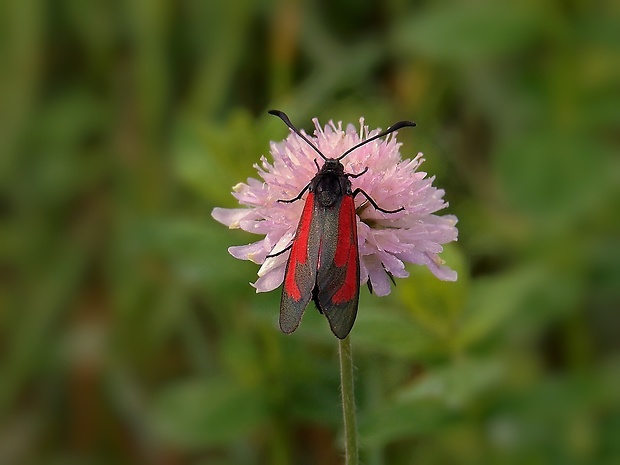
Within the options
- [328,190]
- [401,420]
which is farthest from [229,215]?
[401,420]

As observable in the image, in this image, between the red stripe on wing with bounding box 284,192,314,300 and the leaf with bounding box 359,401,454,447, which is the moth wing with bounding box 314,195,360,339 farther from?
the leaf with bounding box 359,401,454,447

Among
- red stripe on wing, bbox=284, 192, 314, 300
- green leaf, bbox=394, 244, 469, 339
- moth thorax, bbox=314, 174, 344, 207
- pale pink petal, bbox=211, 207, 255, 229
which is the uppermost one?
green leaf, bbox=394, 244, 469, 339

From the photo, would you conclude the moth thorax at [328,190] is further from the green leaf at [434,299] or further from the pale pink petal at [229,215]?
the green leaf at [434,299]

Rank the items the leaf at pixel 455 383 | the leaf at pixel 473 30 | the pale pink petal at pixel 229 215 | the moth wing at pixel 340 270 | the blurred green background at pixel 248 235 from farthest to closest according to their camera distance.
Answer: the leaf at pixel 473 30 < the blurred green background at pixel 248 235 < the leaf at pixel 455 383 < the pale pink petal at pixel 229 215 < the moth wing at pixel 340 270

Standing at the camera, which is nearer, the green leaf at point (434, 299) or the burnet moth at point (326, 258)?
the burnet moth at point (326, 258)

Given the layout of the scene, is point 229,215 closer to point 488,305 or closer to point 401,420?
point 401,420

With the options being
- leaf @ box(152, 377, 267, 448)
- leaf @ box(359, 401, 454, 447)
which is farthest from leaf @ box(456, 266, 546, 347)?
leaf @ box(152, 377, 267, 448)

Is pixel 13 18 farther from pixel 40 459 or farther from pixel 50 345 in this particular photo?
pixel 40 459

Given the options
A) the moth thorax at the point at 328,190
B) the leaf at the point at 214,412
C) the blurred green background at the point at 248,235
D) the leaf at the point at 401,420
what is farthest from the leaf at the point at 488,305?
the moth thorax at the point at 328,190
